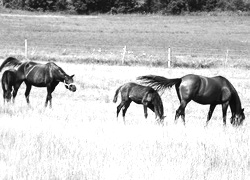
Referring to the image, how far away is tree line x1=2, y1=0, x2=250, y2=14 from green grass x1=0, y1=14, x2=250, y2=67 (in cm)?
495

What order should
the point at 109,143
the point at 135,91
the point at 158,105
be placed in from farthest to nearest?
the point at 135,91, the point at 158,105, the point at 109,143

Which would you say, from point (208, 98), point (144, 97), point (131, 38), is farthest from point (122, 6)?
point (208, 98)

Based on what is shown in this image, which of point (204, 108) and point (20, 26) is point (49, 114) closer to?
point (204, 108)

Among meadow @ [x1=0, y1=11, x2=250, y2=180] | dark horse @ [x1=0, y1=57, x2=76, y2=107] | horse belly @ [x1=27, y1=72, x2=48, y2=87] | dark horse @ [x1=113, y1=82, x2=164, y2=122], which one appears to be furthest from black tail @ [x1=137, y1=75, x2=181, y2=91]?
horse belly @ [x1=27, y1=72, x2=48, y2=87]

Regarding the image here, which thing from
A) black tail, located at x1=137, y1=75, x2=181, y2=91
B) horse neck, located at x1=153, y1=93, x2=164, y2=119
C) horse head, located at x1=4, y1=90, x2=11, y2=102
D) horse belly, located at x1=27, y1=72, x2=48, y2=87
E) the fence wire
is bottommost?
the fence wire

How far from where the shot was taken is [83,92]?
60.2ft

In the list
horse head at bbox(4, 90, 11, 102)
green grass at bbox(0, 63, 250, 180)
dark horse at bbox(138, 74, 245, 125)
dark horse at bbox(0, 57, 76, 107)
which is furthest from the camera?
dark horse at bbox(0, 57, 76, 107)

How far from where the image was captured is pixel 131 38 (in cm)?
5125

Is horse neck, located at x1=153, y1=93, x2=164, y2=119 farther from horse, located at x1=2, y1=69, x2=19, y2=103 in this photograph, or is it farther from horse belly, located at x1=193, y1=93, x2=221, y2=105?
horse, located at x1=2, y1=69, x2=19, y2=103

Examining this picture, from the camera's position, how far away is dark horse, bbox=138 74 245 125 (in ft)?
39.4

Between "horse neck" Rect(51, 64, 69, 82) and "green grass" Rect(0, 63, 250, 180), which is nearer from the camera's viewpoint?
"green grass" Rect(0, 63, 250, 180)

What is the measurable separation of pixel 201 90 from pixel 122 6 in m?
65.7

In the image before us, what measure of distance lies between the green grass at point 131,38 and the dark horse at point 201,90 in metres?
17.7

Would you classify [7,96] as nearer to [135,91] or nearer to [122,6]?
[135,91]
